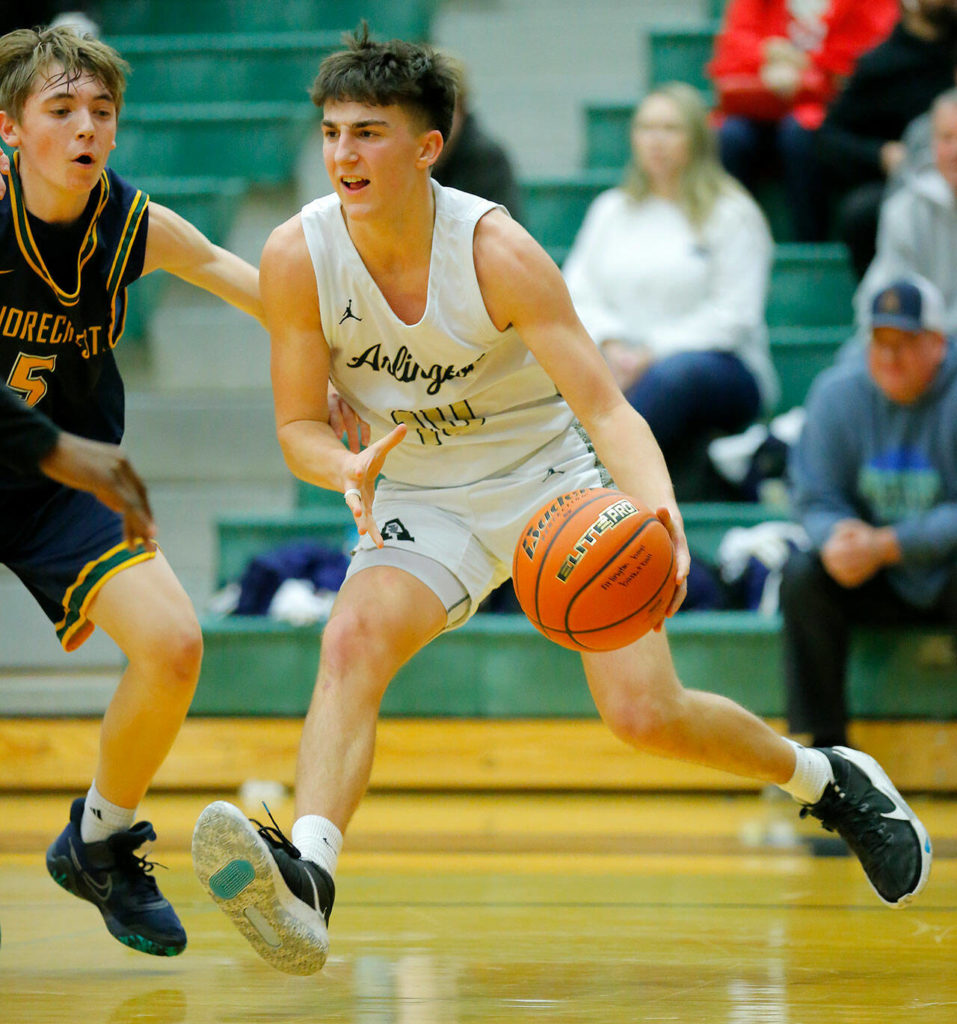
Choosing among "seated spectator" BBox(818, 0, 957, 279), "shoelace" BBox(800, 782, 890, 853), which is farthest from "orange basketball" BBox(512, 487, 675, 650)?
"seated spectator" BBox(818, 0, 957, 279)

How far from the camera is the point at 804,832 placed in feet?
15.3

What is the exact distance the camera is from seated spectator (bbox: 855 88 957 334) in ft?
19.2

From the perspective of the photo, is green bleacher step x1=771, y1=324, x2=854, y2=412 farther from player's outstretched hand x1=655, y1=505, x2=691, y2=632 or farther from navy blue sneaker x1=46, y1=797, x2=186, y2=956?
navy blue sneaker x1=46, y1=797, x2=186, y2=956

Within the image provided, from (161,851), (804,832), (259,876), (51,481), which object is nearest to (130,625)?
(51,481)

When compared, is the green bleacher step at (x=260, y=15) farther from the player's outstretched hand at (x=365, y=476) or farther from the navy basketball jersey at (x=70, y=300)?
the player's outstretched hand at (x=365, y=476)

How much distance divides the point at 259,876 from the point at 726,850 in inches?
85.1

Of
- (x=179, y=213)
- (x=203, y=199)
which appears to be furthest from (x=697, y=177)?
(x=179, y=213)

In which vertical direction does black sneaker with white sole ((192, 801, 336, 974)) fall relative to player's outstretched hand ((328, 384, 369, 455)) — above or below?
below

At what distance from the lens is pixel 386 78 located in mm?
2879

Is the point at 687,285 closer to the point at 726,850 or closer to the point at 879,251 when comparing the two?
the point at 879,251

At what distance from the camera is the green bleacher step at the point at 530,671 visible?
16.9ft

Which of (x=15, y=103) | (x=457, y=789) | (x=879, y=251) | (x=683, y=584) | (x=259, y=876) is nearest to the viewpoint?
(x=259, y=876)

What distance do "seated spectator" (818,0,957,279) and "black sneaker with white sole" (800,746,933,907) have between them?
365 centimetres

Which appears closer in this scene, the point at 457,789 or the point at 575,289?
the point at 457,789
